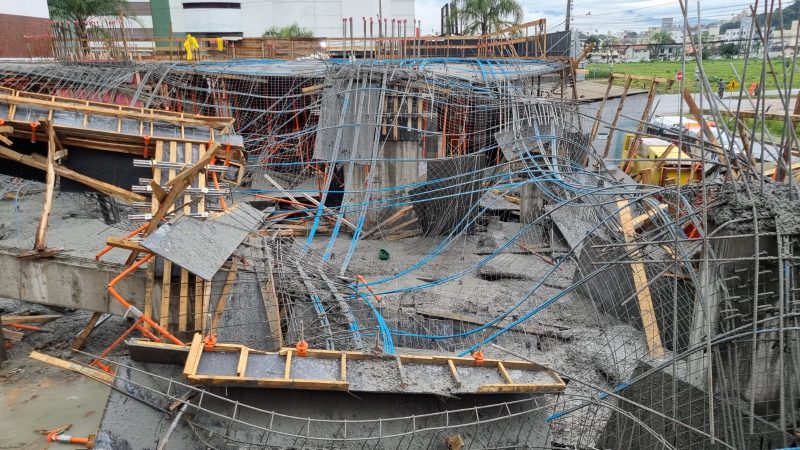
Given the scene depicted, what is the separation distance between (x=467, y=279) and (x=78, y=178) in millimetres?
6382

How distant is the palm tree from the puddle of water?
25.9m

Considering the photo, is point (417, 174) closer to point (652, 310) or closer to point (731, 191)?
point (652, 310)

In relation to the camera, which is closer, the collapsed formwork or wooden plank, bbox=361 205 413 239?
the collapsed formwork

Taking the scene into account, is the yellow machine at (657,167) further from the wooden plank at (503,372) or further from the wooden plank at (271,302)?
the wooden plank at (271,302)

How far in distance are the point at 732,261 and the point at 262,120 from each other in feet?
43.4

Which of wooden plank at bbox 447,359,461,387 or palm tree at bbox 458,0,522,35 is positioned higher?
palm tree at bbox 458,0,522,35

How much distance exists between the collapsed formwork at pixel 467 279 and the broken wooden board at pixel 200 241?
5 cm

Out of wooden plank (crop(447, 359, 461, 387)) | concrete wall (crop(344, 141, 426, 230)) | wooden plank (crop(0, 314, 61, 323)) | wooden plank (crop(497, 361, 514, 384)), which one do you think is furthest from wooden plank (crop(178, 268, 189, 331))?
concrete wall (crop(344, 141, 426, 230))

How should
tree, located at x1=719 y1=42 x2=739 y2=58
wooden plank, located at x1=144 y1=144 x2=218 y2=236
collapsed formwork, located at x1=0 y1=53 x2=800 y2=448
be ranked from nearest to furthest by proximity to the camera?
1. collapsed formwork, located at x1=0 y1=53 x2=800 y2=448
2. wooden plank, located at x1=144 y1=144 x2=218 y2=236
3. tree, located at x1=719 y1=42 x2=739 y2=58

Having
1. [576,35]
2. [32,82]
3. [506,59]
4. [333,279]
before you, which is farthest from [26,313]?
[576,35]

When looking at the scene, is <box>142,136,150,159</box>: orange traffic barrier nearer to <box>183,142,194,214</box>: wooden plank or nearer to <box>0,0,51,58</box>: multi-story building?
<box>183,142,194,214</box>: wooden plank

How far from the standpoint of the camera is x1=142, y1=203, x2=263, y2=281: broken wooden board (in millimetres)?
5336

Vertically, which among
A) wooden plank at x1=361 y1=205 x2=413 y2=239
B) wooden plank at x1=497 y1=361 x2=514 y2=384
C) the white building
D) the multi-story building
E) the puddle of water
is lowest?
the puddle of water

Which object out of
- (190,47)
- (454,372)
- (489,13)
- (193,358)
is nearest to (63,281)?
(193,358)
